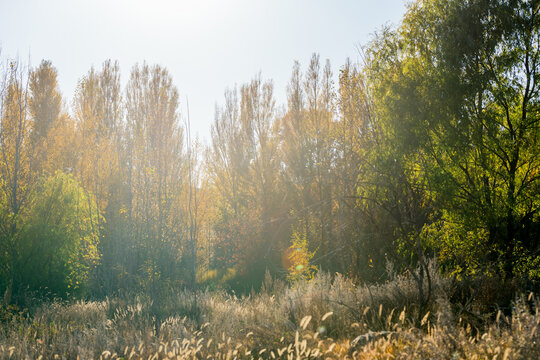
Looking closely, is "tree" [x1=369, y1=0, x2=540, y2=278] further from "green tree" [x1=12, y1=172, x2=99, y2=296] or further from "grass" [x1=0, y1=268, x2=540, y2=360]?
"green tree" [x1=12, y1=172, x2=99, y2=296]

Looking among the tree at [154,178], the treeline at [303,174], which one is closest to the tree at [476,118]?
the treeline at [303,174]

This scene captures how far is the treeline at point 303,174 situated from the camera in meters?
7.95

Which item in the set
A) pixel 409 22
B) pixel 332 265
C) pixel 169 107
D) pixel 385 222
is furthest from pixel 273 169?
pixel 409 22

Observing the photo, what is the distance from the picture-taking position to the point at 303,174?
18812 millimetres

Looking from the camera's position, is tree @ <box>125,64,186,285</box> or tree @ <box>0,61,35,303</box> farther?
tree @ <box>125,64,186,285</box>

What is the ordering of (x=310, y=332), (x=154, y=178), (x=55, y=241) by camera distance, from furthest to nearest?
(x=154, y=178), (x=55, y=241), (x=310, y=332)

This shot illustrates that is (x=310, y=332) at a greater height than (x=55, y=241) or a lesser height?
lesser

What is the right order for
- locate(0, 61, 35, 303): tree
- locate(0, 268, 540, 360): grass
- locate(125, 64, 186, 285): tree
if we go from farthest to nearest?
locate(125, 64, 186, 285): tree < locate(0, 61, 35, 303): tree < locate(0, 268, 540, 360): grass

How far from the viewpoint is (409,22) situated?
8938 mm

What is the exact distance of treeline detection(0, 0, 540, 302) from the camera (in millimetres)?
7953

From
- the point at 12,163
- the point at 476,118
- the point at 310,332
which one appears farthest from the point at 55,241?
the point at 476,118

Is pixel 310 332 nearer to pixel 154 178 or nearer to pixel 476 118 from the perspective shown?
pixel 476 118

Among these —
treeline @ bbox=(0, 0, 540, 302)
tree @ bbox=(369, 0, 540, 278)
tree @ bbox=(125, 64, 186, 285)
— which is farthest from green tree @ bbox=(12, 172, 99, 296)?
tree @ bbox=(369, 0, 540, 278)

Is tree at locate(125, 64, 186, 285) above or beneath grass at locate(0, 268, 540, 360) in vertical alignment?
above
